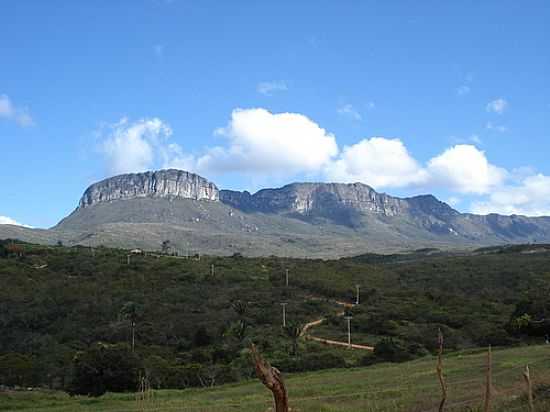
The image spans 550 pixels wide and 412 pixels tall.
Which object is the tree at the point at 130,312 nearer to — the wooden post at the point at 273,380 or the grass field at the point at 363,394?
the grass field at the point at 363,394

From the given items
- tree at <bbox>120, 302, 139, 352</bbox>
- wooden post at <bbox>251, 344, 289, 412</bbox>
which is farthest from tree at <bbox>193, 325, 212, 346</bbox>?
wooden post at <bbox>251, 344, 289, 412</bbox>

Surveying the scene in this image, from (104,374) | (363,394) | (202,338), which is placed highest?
(363,394)

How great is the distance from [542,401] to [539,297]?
44.3 metres

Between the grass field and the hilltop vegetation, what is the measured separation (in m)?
3.54

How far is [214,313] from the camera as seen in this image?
70938mm

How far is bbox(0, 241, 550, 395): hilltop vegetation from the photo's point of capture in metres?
43.4

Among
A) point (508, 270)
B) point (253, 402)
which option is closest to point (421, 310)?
point (508, 270)

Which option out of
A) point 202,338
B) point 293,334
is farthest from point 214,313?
point 293,334

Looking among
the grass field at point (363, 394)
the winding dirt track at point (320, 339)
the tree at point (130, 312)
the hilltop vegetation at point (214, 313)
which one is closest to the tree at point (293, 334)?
the hilltop vegetation at point (214, 313)

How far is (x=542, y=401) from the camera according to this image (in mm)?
12492

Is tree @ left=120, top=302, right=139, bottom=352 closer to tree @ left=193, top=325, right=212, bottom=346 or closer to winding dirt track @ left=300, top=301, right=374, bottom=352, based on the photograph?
tree @ left=193, top=325, right=212, bottom=346

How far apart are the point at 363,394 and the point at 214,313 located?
50146 mm

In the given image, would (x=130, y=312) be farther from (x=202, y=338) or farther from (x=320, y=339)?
(x=320, y=339)

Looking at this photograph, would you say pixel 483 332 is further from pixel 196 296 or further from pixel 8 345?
pixel 8 345
